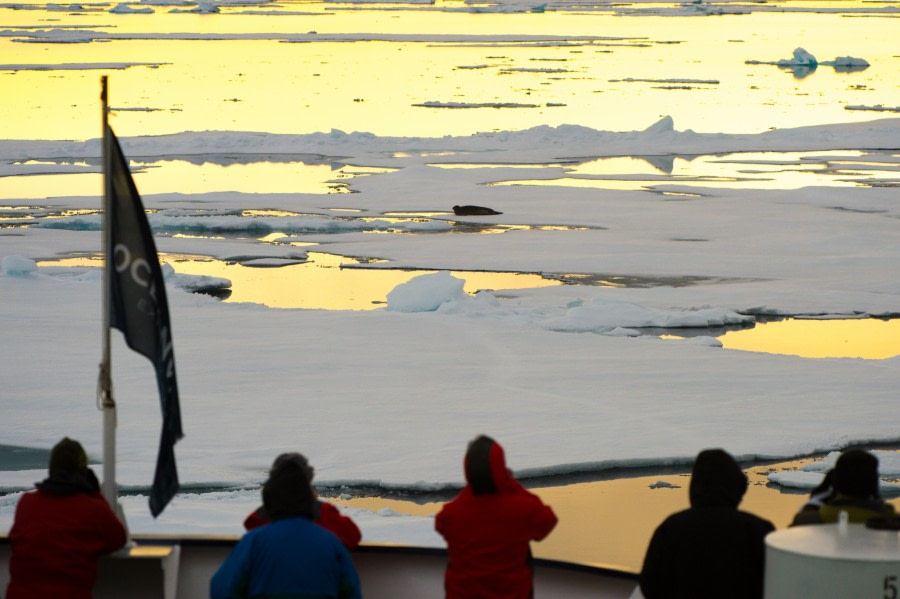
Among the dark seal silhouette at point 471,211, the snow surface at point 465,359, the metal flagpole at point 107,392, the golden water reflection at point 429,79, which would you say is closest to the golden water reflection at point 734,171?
the snow surface at point 465,359

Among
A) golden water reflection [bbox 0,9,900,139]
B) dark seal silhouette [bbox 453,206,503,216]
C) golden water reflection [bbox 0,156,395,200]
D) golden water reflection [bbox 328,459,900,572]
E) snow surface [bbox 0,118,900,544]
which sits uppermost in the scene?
golden water reflection [bbox 0,9,900,139]

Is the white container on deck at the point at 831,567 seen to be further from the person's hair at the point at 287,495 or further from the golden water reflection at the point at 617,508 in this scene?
the golden water reflection at the point at 617,508

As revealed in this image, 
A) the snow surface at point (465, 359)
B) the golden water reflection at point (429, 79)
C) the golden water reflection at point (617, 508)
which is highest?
the golden water reflection at point (429, 79)

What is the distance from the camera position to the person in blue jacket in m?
3.08

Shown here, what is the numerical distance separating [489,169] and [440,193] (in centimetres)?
290

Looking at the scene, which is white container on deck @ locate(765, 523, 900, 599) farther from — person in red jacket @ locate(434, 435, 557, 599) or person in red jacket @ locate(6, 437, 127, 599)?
person in red jacket @ locate(6, 437, 127, 599)

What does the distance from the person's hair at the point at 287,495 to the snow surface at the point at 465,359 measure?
285 cm

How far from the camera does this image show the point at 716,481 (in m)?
3.14

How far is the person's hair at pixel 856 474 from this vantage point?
3.32 meters

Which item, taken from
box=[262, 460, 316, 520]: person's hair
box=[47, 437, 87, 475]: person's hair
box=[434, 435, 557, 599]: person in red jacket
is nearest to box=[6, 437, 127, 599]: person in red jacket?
box=[47, 437, 87, 475]: person's hair

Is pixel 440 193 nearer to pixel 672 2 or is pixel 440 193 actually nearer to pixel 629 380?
pixel 629 380

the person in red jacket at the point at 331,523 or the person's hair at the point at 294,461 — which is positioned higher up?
the person's hair at the point at 294,461

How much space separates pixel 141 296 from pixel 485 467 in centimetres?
115

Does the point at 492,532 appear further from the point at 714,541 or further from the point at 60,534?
the point at 60,534
